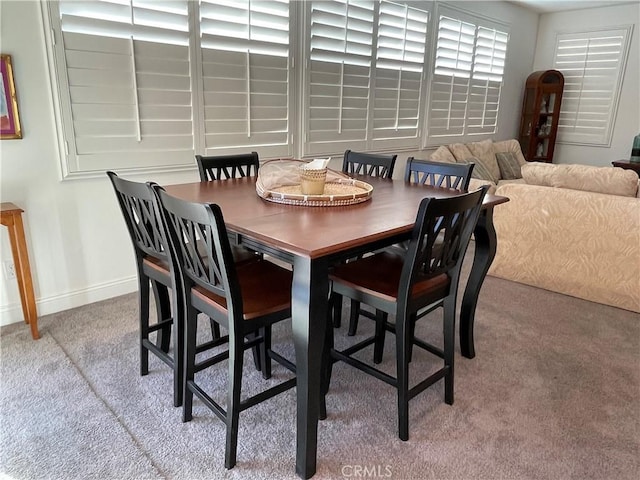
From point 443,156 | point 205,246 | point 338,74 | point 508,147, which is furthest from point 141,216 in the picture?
point 508,147

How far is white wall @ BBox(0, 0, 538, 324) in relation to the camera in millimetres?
2338

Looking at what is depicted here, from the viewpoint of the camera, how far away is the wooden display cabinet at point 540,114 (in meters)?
5.93

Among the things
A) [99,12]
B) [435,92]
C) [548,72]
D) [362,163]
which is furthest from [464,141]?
[99,12]

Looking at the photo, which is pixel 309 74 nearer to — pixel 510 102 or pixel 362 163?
pixel 362 163

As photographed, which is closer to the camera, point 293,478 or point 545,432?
point 293,478

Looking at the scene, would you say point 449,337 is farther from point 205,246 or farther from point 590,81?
point 590,81

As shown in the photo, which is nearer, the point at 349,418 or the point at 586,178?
the point at 349,418

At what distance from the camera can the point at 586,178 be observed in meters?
2.90

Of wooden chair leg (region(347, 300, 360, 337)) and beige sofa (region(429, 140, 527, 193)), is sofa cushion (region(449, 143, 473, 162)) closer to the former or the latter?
beige sofa (region(429, 140, 527, 193))

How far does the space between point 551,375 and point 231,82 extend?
264cm

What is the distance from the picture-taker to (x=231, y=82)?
313 cm

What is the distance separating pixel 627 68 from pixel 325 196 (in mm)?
5594

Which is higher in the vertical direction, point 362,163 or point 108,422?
point 362,163

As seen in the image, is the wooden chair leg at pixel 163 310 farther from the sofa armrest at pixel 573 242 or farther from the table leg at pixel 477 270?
the sofa armrest at pixel 573 242
